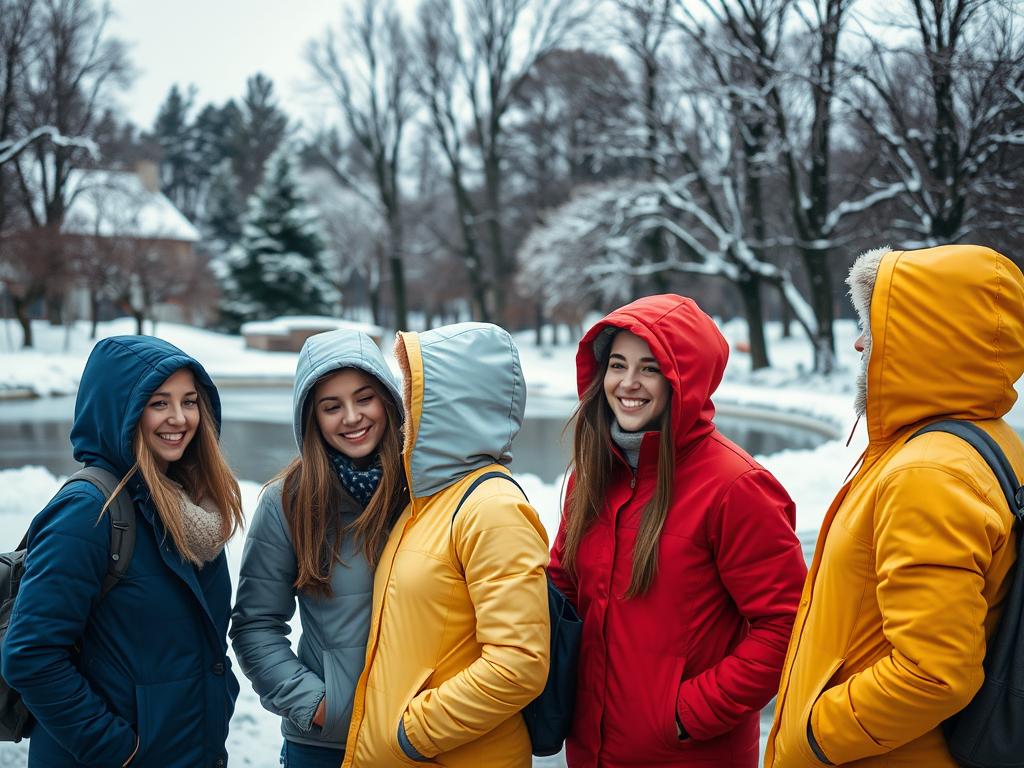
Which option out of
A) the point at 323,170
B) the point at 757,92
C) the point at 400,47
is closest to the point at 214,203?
the point at 323,170

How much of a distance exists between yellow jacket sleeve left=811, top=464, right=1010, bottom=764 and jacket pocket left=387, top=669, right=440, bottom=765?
3.31 feet

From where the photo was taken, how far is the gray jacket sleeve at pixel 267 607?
2.28 meters

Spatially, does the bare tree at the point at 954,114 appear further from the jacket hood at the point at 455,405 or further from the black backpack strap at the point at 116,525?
the black backpack strap at the point at 116,525

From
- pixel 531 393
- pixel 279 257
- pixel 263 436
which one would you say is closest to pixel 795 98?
pixel 531 393

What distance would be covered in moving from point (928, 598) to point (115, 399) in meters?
2.05

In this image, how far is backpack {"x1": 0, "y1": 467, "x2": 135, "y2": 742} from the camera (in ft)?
7.02

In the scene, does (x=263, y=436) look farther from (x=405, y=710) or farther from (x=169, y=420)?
(x=405, y=710)

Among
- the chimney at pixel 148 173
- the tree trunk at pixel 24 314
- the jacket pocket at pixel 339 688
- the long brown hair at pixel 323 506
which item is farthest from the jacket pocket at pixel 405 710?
the chimney at pixel 148 173

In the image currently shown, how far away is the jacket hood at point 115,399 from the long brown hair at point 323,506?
0.43m

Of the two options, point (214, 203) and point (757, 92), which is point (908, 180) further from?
point (214, 203)

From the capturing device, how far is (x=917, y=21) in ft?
42.6

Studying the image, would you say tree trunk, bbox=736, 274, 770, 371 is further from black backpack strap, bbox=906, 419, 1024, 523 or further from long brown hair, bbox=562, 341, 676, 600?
black backpack strap, bbox=906, 419, 1024, 523

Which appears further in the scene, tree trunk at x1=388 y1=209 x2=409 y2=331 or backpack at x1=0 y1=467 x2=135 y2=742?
tree trunk at x1=388 y1=209 x2=409 y2=331

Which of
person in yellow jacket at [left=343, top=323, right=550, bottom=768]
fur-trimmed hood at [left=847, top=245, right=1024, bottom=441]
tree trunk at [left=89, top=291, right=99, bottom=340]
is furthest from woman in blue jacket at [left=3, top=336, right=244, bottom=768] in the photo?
tree trunk at [left=89, top=291, right=99, bottom=340]
